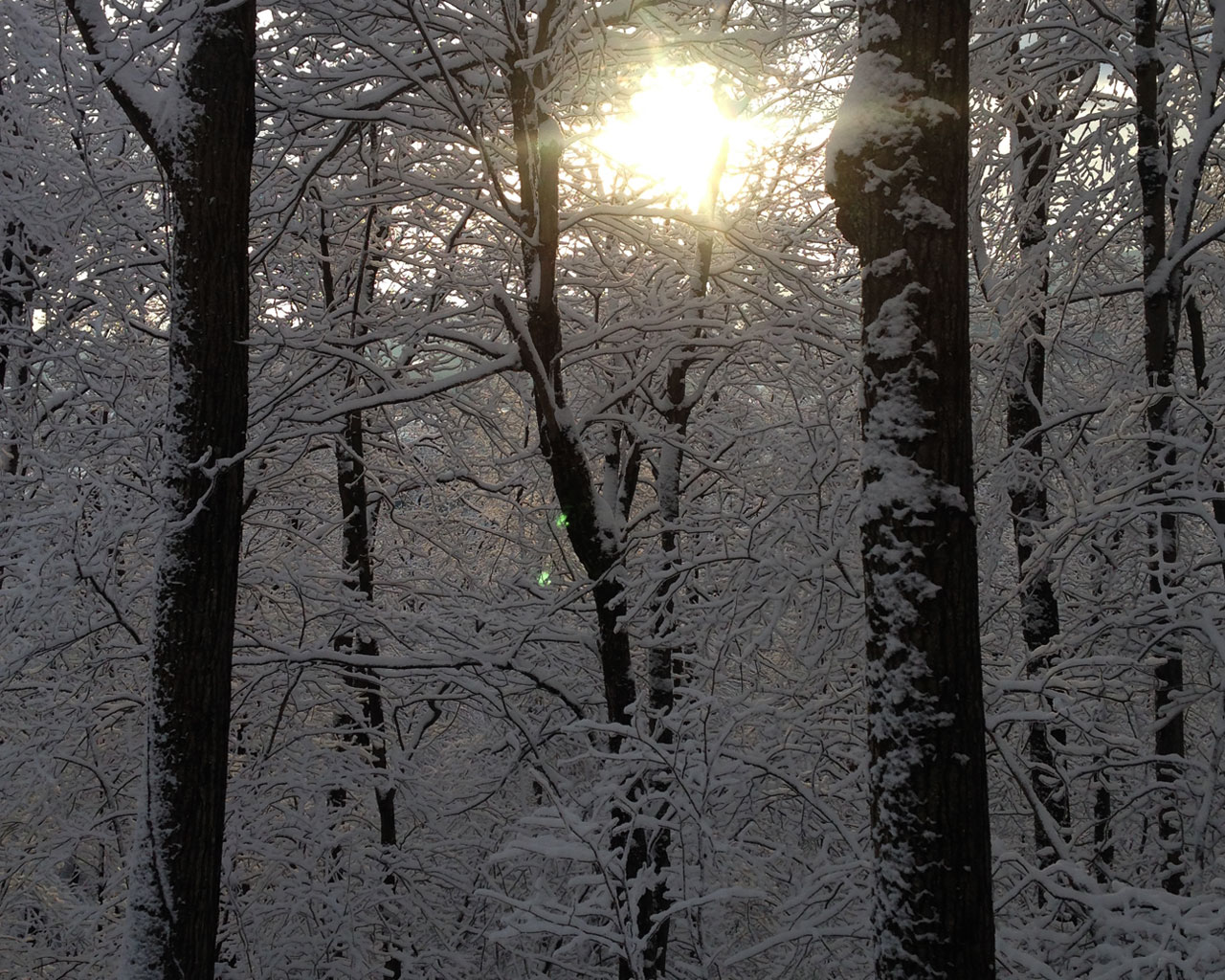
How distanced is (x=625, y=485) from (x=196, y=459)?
4.10m

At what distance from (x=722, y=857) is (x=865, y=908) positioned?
84cm

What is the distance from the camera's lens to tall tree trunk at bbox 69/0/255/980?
14.5 ft

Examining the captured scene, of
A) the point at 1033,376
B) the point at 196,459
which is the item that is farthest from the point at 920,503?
the point at 1033,376

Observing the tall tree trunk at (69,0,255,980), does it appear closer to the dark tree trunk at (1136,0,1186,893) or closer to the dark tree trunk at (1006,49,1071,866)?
the dark tree trunk at (1136,0,1186,893)

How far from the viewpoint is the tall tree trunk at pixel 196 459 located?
4.43m

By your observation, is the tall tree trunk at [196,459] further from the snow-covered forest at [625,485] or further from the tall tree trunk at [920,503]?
the tall tree trunk at [920,503]

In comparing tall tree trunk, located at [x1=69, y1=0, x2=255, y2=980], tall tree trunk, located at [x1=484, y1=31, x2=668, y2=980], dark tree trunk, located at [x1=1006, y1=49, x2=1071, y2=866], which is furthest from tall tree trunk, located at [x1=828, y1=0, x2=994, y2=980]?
dark tree trunk, located at [x1=1006, y1=49, x2=1071, y2=866]

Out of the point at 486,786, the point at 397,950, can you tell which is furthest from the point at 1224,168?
the point at 397,950

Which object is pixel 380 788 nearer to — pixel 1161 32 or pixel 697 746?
pixel 697 746

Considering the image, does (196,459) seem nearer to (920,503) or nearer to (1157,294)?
(920,503)

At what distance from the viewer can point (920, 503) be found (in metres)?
3.11

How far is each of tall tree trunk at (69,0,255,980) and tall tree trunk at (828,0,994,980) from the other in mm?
3133

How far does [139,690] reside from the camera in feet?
25.5

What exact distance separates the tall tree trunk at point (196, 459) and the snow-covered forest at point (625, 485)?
2 centimetres
